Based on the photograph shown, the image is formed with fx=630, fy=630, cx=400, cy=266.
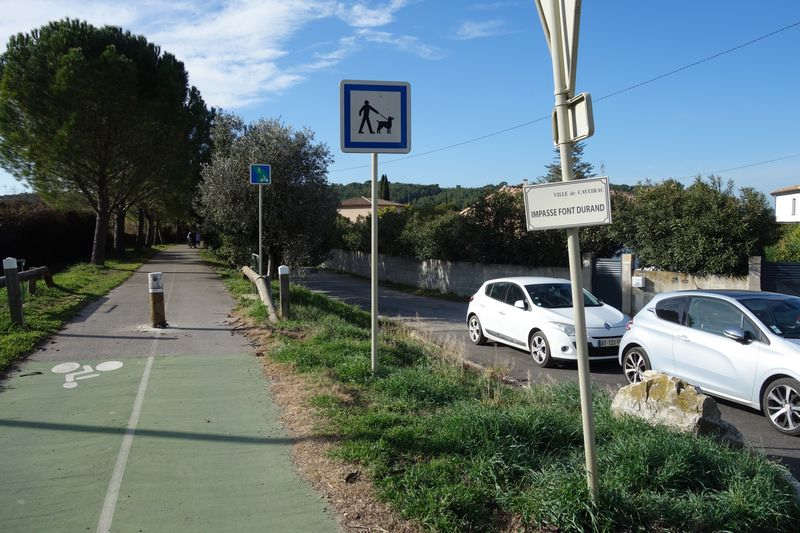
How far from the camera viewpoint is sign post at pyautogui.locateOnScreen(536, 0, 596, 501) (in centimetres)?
370

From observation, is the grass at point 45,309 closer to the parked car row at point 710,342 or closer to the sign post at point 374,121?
the sign post at point 374,121

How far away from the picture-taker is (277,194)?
2131 cm

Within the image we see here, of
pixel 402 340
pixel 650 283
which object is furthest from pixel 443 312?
pixel 402 340

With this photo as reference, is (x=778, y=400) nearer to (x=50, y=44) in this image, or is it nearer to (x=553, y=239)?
(x=553, y=239)

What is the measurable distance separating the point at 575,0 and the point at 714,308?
5593mm

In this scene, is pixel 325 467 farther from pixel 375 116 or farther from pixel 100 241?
pixel 100 241

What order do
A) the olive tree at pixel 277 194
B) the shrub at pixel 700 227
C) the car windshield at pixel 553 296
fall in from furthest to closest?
the olive tree at pixel 277 194 → the shrub at pixel 700 227 → the car windshield at pixel 553 296

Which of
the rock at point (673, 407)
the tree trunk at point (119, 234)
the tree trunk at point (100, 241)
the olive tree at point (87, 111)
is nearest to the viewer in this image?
the rock at point (673, 407)

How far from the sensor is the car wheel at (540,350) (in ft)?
35.0

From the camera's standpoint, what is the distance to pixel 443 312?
21.1 meters

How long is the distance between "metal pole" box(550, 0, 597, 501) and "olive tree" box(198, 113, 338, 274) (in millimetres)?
18041

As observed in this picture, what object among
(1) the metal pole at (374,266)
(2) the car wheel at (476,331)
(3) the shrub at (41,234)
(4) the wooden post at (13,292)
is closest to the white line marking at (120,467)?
(1) the metal pole at (374,266)

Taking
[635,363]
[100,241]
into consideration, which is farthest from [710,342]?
[100,241]

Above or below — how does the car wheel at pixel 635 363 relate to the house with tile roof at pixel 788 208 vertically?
below
